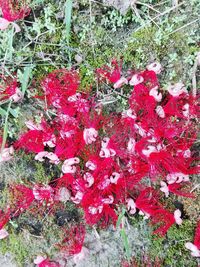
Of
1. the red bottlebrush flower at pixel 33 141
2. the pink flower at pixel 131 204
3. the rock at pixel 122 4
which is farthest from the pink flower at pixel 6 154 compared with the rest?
the rock at pixel 122 4

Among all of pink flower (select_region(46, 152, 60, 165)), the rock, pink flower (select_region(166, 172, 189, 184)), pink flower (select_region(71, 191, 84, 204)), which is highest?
the rock

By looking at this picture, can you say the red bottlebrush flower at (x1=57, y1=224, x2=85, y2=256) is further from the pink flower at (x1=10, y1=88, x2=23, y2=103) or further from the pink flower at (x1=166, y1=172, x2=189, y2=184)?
the pink flower at (x1=10, y1=88, x2=23, y2=103)

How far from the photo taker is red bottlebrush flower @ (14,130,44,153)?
2.22 meters

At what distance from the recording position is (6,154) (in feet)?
7.31

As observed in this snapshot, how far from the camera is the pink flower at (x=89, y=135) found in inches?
84.7

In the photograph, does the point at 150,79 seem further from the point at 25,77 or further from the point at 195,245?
the point at 195,245

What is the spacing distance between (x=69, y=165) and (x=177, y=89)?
63cm

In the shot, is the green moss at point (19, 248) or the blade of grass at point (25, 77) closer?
A: the blade of grass at point (25, 77)

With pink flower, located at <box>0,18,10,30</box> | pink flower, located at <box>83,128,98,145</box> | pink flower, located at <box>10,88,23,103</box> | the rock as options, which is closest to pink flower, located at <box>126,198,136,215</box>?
pink flower, located at <box>83,128,98,145</box>

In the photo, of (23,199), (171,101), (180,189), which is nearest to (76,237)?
(23,199)

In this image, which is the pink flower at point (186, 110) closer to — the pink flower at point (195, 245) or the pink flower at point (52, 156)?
the pink flower at point (195, 245)

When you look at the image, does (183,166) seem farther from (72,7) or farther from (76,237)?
(72,7)

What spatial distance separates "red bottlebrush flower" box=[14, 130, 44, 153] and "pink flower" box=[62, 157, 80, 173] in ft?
0.49

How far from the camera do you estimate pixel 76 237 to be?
7.34ft
